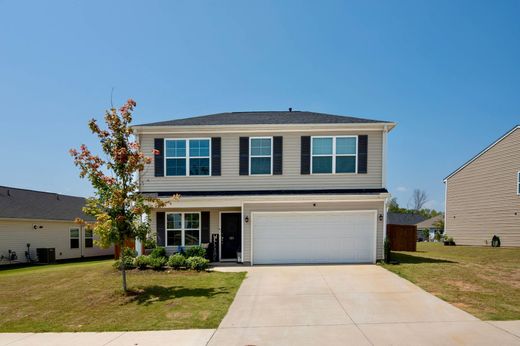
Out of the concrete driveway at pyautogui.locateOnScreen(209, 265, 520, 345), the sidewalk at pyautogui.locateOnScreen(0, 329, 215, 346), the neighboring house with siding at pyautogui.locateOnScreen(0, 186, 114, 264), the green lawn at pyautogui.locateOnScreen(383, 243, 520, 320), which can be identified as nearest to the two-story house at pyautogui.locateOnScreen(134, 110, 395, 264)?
the green lawn at pyautogui.locateOnScreen(383, 243, 520, 320)

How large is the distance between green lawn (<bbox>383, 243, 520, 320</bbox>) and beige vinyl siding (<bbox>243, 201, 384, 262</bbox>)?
171 centimetres

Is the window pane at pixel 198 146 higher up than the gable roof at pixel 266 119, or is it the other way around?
the gable roof at pixel 266 119

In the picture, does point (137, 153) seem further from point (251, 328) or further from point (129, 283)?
point (251, 328)

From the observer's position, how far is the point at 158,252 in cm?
1305

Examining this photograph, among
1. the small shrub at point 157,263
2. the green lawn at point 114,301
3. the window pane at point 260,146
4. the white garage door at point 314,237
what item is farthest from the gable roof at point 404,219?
the green lawn at point 114,301

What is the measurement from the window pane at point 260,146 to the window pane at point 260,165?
0.27 metres

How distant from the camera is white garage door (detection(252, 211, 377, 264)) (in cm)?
1308

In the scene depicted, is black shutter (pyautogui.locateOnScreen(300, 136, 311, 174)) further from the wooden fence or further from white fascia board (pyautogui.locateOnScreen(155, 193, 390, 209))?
the wooden fence

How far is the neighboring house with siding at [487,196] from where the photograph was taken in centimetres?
2000

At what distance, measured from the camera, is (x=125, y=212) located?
9.38 m

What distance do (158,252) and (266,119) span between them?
7594 mm

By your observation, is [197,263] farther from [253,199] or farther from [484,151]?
[484,151]

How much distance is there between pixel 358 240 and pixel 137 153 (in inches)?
365

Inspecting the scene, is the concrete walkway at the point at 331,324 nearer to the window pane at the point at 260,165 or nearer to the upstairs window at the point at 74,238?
the window pane at the point at 260,165
